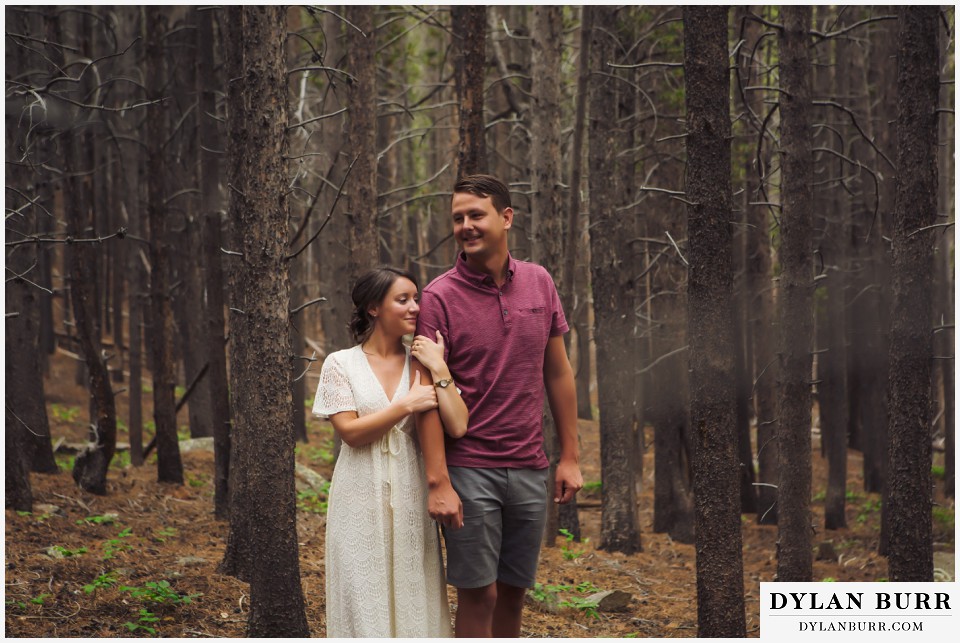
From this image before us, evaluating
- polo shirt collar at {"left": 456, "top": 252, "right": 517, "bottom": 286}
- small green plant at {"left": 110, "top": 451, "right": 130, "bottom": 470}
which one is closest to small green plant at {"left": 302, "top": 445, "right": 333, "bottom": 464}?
small green plant at {"left": 110, "top": 451, "right": 130, "bottom": 470}

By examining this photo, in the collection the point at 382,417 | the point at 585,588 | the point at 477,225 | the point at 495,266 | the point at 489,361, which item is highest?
the point at 477,225

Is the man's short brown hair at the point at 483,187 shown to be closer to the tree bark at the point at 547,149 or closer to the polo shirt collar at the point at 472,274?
the polo shirt collar at the point at 472,274

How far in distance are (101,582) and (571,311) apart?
6279 mm

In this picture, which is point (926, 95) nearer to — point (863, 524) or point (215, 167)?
point (215, 167)

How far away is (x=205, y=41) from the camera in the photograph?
36.5ft

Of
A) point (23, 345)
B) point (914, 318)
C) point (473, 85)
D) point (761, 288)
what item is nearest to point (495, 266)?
point (914, 318)

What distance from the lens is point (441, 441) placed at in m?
4.08

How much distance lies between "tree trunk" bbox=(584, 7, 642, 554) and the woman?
795 cm

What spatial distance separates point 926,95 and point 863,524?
968 cm

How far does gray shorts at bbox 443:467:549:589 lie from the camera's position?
13.5 feet

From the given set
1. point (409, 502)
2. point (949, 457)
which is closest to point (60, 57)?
point (409, 502)

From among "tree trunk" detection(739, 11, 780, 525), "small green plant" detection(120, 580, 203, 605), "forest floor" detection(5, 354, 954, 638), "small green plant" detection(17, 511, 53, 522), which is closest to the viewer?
"forest floor" detection(5, 354, 954, 638)

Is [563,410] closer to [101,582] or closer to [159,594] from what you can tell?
[159,594]

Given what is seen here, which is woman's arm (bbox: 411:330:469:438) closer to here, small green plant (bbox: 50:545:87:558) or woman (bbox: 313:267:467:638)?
woman (bbox: 313:267:467:638)
